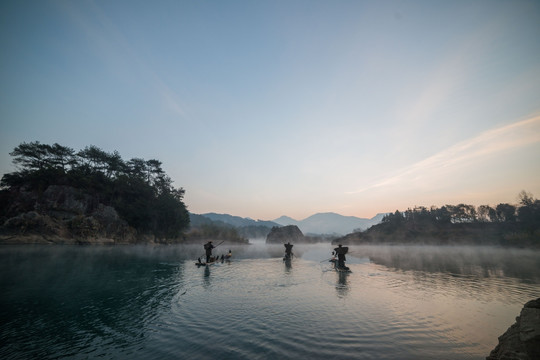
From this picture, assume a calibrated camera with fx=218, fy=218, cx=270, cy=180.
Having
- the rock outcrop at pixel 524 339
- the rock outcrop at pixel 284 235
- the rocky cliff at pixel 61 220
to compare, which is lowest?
the rock outcrop at pixel 284 235

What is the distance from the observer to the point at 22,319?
1033 centimetres

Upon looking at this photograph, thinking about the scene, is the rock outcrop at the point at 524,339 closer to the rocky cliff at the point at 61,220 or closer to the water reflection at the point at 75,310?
the water reflection at the point at 75,310

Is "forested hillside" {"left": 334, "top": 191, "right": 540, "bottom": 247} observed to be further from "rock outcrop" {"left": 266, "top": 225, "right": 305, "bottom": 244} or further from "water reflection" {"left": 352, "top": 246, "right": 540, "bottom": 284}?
"water reflection" {"left": 352, "top": 246, "right": 540, "bottom": 284}

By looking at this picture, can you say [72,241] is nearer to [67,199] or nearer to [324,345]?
[67,199]

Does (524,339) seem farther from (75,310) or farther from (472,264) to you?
(472,264)

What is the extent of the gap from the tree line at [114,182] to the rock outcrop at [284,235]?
81905mm

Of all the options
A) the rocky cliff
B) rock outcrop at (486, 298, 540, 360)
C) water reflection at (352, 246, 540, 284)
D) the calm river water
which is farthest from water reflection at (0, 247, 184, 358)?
the rocky cliff

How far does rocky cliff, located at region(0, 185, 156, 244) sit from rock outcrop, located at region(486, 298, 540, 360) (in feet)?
270

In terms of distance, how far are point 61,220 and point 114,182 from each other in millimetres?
22388

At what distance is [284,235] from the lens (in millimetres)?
163125

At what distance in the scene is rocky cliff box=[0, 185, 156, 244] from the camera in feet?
176

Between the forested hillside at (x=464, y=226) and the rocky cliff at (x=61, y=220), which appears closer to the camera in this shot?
the rocky cliff at (x=61, y=220)

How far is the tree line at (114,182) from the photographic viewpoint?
65625 mm

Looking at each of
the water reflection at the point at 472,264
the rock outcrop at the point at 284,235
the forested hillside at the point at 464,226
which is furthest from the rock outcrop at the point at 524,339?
the rock outcrop at the point at 284,235
